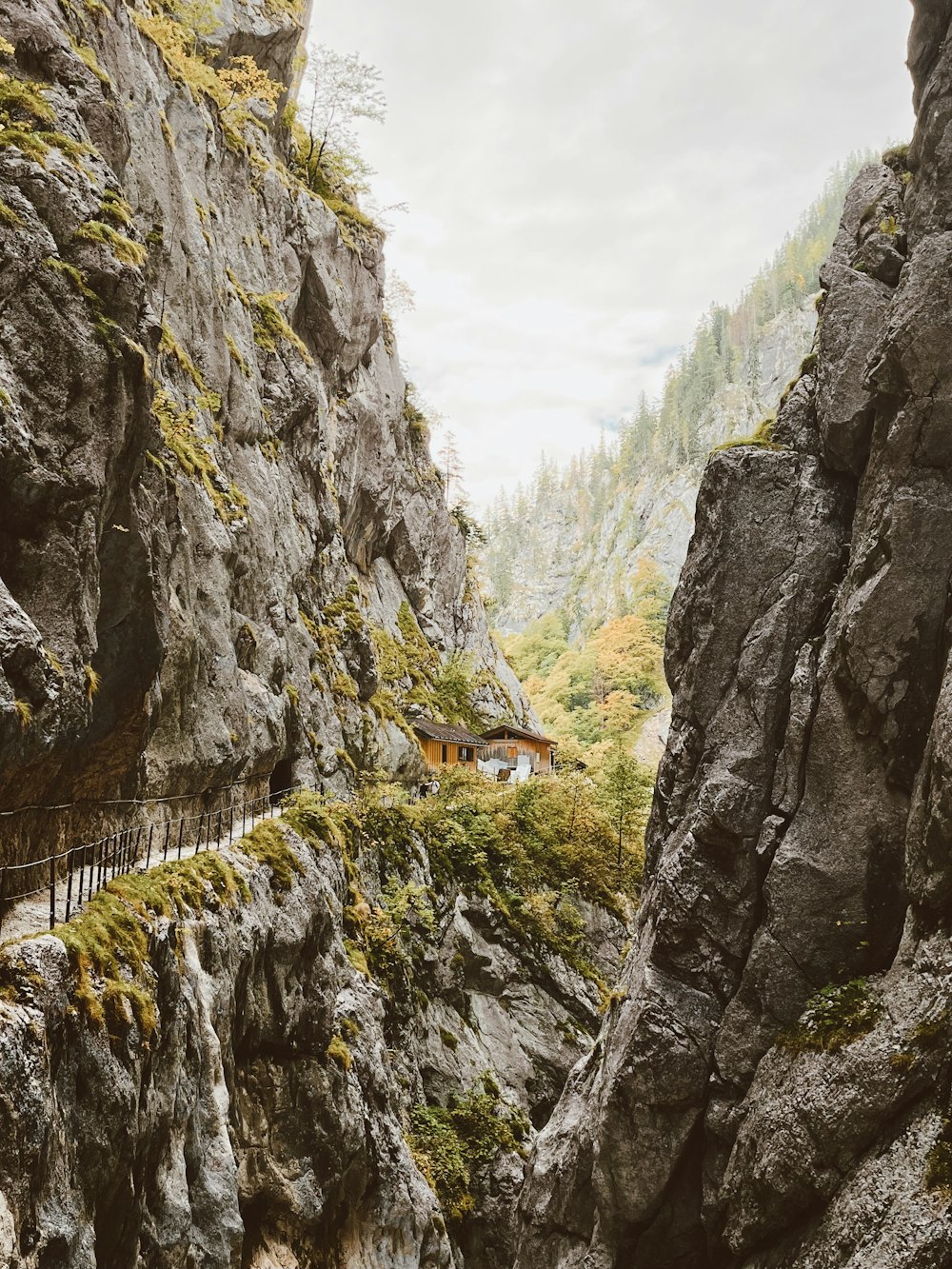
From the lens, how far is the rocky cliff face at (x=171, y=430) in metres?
11.8

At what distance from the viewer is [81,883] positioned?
458 inches

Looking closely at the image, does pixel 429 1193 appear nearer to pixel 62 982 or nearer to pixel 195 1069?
pixel 195 1069

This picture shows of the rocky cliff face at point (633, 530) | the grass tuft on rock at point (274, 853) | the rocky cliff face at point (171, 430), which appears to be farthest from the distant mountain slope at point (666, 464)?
the grass tuft on rock at point (274, 853)

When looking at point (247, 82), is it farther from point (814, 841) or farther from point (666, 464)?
point (666, 464)

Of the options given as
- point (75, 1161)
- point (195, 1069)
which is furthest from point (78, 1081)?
point (195, 1069)

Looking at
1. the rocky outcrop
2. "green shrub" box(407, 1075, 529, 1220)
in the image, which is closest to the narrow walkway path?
the rocky outcrop

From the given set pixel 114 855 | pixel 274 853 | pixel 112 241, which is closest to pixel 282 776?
pixel 274 853

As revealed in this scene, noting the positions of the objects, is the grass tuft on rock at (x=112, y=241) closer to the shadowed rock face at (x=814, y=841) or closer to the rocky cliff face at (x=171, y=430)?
the rocky cliff face at (x=171, y=430)

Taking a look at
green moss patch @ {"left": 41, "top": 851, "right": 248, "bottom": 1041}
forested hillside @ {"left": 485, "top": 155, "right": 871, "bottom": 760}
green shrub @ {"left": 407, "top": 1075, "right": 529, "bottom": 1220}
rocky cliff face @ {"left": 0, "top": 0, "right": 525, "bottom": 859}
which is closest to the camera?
green moss patch @ {"left": 41, "top": 851, "right": 248, "bottom": 1041}

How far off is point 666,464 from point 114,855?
133580mm

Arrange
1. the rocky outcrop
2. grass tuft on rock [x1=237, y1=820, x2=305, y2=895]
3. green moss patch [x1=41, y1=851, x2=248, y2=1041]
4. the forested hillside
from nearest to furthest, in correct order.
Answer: the rocky outcrop < green moss patch [x1=41, y1=851, x2=248, y2=1041] < grass tuft on rock [x1=237, y1=820, x2=305, y2=895] < the forested hillside

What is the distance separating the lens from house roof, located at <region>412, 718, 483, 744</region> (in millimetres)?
43906

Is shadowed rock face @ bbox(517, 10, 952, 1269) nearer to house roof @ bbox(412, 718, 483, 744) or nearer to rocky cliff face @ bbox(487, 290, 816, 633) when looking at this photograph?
house roof @ bbox(412, 718, 483, 744)

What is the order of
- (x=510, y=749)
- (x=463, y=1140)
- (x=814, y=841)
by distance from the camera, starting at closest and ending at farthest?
(x=814, y=841), (x=463, y=1140), (x=510, y=749)
